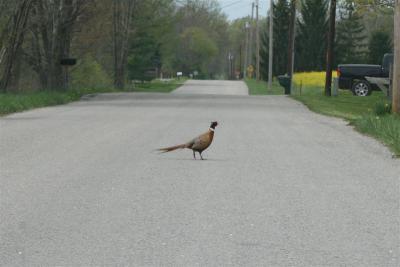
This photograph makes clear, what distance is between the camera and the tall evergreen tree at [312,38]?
91.9 m

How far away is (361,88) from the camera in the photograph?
46469 millimetres

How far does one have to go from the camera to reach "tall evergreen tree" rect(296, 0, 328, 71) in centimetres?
9188

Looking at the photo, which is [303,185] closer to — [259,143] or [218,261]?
[218,261]

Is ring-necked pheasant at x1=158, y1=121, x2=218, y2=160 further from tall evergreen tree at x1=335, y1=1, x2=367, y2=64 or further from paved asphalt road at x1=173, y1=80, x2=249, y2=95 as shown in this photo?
tall evergreen tree at x1=335, y1=1, x2=367, y2=64

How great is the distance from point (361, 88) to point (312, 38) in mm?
45750

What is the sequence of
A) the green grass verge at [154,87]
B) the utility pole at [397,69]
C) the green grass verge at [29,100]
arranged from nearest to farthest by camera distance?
the utility pole at [397,69]
the green grass verge at [29,100]
the green grass verge at [154,87]

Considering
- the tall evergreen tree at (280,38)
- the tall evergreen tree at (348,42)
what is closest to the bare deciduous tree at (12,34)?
the tall evergreen tree at (348,42)

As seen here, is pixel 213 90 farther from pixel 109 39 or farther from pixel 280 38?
pixel 280 38

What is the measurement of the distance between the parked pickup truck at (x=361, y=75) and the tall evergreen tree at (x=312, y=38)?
1747 inches

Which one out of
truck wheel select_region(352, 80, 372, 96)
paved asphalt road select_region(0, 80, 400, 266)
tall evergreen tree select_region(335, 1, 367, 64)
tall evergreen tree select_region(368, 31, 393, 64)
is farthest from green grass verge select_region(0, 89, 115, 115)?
tall evergreen tree select_region(335, 1, 367, 64)

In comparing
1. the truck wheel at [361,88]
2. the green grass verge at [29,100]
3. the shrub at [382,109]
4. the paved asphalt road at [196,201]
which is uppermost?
the paved asphalt road at [196,201]

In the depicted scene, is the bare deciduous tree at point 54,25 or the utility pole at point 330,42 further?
the utility pole at point 330,42

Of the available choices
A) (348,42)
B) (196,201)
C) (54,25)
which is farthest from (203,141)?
(348,42)

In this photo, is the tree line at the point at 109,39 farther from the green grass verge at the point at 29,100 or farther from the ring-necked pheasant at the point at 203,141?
the ring-necked pheasant at the point at 203,141
